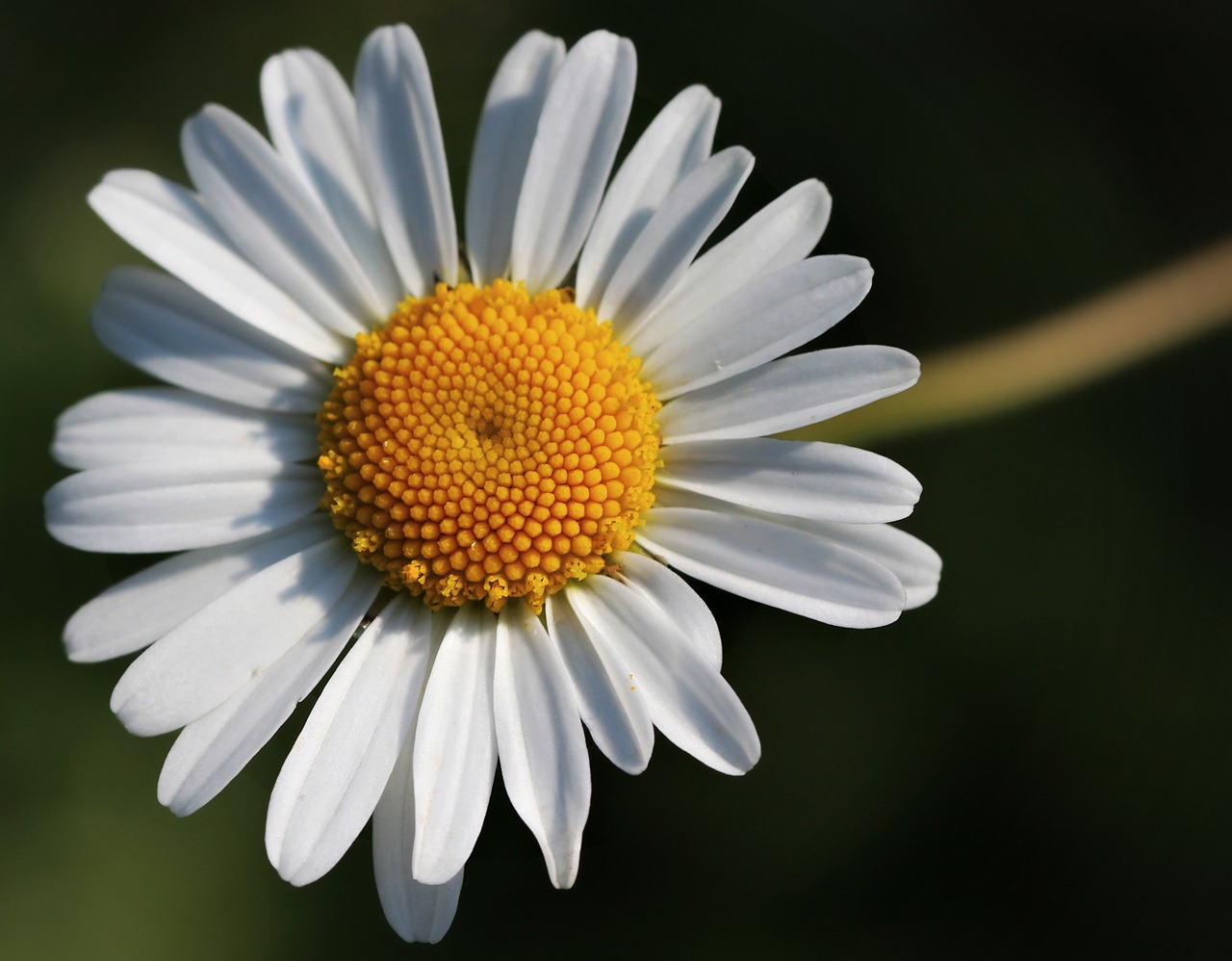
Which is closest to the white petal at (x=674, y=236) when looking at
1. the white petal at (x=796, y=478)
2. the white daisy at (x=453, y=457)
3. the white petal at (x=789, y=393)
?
the white daisy at (x=453, y=457)

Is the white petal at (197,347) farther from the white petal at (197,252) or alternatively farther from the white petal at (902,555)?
the white petal at (902,555)

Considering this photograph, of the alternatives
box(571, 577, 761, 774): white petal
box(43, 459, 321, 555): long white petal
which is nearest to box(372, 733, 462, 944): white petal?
box(571, 577, 761, 774): white petal

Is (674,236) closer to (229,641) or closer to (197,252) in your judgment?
(197,252)

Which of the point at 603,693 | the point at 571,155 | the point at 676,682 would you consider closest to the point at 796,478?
the point at 676,682

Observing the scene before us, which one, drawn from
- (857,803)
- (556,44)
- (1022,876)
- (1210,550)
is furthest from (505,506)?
(1210,550)

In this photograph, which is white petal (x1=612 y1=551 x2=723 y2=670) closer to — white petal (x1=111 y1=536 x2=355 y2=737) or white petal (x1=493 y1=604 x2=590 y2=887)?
white petal (x1=493 y1=604 x2=590 y2=887)
